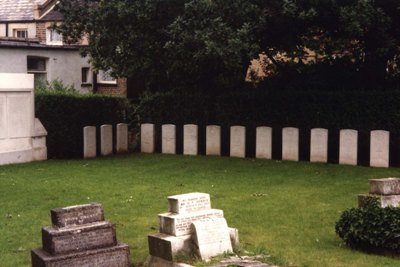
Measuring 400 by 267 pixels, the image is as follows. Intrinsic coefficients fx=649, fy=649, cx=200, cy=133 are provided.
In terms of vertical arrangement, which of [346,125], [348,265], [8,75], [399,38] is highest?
[399,38]

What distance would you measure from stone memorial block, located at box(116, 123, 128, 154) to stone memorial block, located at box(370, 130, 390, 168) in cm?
843

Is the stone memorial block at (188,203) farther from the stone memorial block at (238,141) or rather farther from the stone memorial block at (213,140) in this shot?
the stone memorial block at (213,140)

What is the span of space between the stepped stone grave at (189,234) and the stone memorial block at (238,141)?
11227 millimetres

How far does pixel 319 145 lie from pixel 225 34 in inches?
175

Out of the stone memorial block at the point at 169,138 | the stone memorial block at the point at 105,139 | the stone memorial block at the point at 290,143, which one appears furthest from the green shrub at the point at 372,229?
the stone memorial block at the point at 105,139

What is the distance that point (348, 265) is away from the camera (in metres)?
8.33

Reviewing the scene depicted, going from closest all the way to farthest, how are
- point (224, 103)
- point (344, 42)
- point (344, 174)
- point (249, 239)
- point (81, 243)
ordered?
point (81, 243)
point (249, 239)
point (344, 174)
point (344, 42)
point (224, 103)

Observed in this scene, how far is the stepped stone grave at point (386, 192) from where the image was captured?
10086mm

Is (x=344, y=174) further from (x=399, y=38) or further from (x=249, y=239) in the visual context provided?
(x=249, y=239)

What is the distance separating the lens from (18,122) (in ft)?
62.4

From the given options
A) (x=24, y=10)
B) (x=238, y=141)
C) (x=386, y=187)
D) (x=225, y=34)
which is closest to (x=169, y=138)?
(x=238, y=141)

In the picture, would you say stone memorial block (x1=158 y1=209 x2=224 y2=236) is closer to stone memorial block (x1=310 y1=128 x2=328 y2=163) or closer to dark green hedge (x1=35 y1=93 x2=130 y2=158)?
stone memorial block (x1=310 y1=128 x2=328 y2=163)

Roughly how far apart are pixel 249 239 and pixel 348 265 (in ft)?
5.77

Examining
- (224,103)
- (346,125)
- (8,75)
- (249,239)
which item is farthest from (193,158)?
(249,239)
